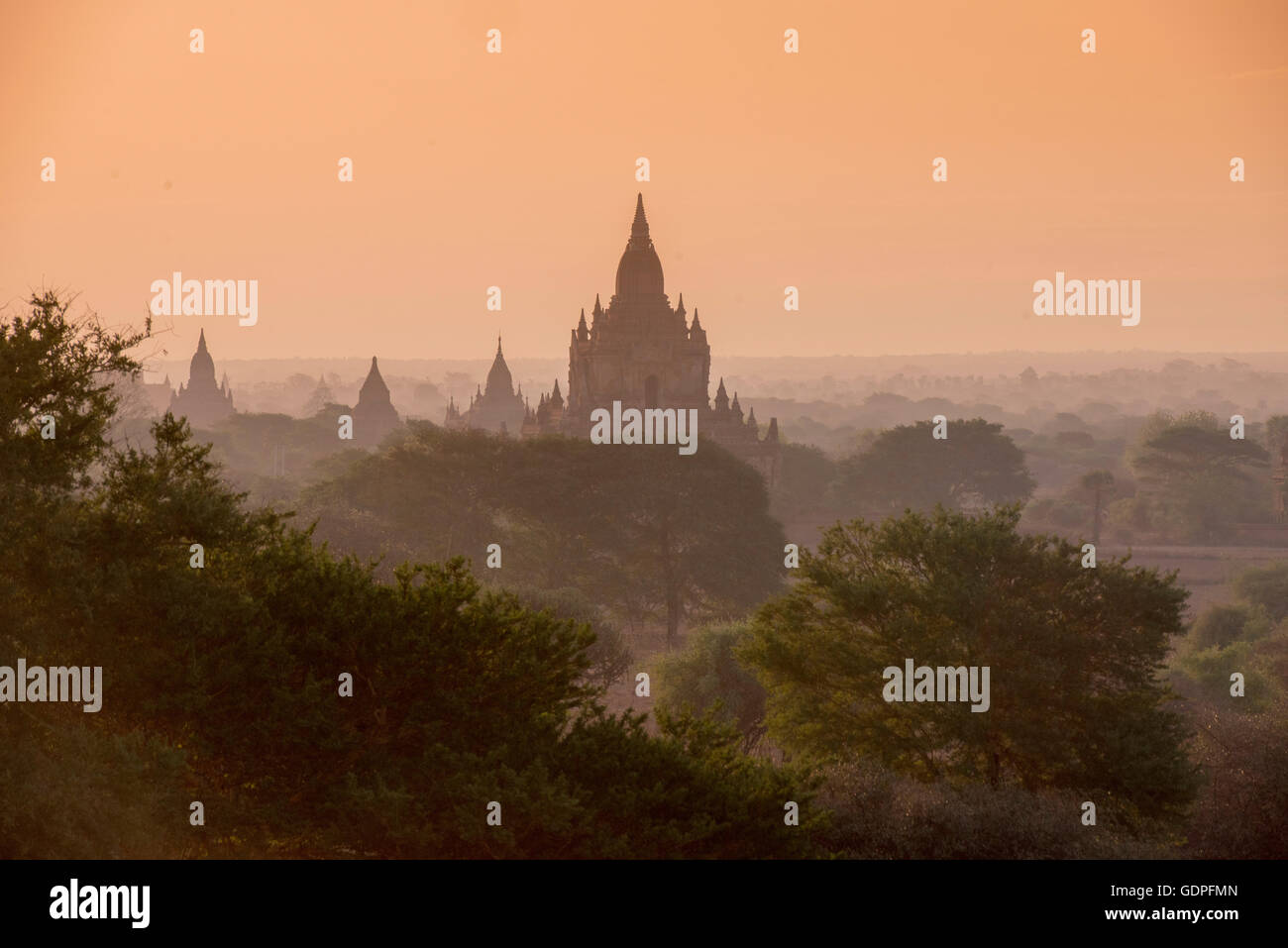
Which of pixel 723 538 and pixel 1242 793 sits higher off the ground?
pixel 723 538

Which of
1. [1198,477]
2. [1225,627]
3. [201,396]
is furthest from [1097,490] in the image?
[201,396]

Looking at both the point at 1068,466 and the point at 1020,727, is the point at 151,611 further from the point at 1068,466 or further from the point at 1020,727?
the point at 1068,466

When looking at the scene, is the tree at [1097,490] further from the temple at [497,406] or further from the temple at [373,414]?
the temple at [373,414]

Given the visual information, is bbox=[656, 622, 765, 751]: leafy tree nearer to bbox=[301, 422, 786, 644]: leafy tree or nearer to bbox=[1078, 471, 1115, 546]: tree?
bbox=[301, 422, 786, 644]: leafy tree

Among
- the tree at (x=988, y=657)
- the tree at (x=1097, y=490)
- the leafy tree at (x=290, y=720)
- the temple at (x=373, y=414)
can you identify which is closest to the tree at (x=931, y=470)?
the tree at (x=1097, y=490)

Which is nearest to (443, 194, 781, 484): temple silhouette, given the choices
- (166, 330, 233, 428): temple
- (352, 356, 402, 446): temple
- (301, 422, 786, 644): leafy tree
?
(301, 422, 786, 644): leafy tree
